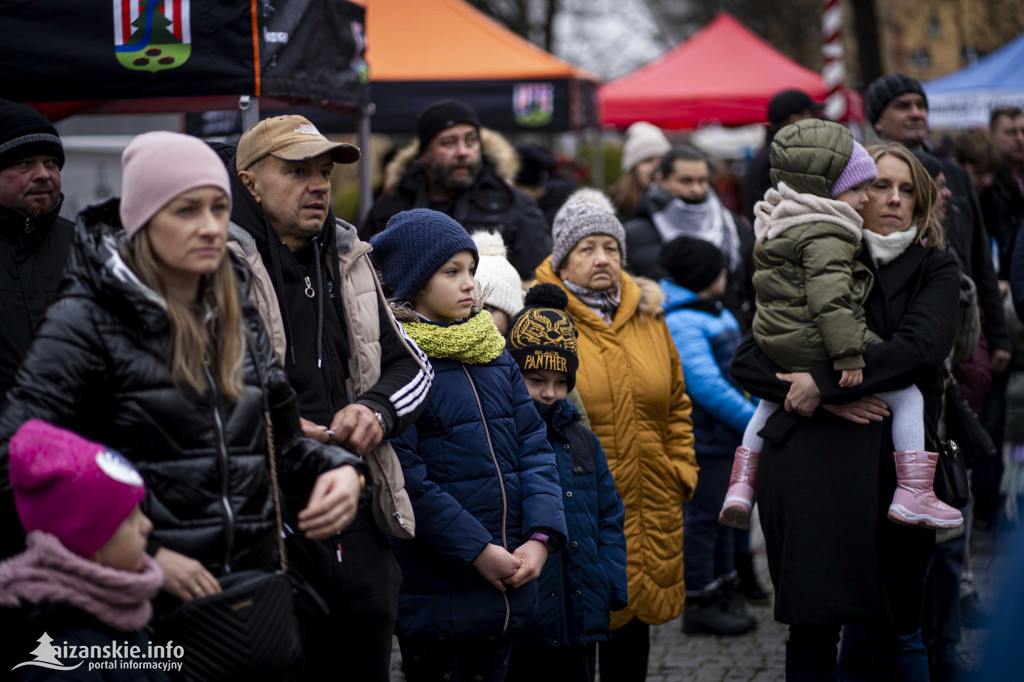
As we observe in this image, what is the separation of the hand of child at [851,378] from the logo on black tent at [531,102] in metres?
6.61

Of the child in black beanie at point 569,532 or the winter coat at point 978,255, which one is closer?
the child in black beanie at point 569,532

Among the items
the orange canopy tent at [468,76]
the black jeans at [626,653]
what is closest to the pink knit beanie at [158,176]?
the black jeans at [626,653]

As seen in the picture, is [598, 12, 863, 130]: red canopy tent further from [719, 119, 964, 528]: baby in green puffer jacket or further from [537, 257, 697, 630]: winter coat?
[719, 119, 964, 528]: baby in green puffer jacket

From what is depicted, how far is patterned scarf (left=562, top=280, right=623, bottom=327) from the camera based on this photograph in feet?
15.5

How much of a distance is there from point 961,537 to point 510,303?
2.25 meters

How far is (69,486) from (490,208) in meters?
4.32

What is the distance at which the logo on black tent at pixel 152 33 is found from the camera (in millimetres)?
4598

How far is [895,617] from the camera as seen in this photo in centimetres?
383

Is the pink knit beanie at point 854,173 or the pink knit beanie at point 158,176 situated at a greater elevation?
the pink knit beanie at point 854,173

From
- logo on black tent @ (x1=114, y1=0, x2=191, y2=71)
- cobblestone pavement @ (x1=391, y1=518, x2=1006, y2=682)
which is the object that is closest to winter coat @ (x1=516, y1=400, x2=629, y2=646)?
cobblestone pavement @ (x1=391, y1=518, x2=1006, y2=682)

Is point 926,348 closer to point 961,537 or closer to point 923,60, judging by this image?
point 961,537

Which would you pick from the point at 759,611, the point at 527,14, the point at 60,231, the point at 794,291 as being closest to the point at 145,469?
the point at 60,231

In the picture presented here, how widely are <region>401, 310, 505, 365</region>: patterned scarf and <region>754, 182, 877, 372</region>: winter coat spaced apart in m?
0.99

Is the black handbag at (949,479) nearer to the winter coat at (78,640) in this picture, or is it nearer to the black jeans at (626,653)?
the black jeans at (626,653)
